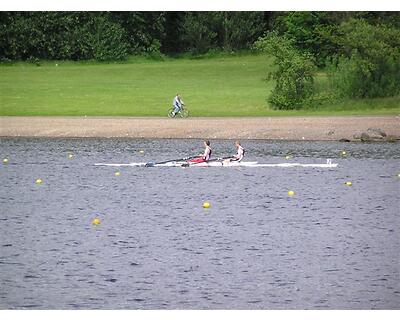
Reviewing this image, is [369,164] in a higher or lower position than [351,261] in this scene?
lower

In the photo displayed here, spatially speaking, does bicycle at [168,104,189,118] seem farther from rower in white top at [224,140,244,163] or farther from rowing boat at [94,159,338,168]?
rower in white top at [224,140,244,163]

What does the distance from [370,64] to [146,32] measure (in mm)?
34677

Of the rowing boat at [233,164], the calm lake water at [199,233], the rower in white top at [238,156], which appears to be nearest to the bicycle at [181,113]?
the calm lake water at [199,233]

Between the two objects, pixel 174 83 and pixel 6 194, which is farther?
pixel 174 83

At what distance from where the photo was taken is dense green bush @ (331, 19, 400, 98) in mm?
68438

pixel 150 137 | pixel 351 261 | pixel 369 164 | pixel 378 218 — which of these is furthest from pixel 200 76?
pixel 351 261

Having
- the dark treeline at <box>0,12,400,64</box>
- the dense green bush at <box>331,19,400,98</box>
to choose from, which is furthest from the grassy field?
the dark treeline at <box>0,12,400,64</box>

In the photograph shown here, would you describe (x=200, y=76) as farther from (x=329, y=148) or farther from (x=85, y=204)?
(x=85, y=204)

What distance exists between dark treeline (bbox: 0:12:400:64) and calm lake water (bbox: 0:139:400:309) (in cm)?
2660

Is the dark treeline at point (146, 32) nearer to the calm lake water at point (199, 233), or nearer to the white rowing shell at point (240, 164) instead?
the calm lake water at point (199, 233)

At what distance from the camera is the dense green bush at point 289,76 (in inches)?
2714

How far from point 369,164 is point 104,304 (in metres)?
29.6

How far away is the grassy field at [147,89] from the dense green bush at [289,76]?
4.27 feet
